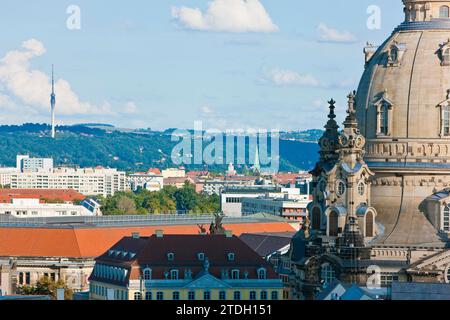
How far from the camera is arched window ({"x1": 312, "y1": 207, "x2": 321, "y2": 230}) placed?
97.0 metres

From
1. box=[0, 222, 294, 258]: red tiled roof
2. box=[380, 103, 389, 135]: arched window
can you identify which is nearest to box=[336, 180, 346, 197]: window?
box=[380, 103, 389, 135]: arched window

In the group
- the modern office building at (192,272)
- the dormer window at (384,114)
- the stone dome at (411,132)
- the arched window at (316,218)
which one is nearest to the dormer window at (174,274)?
the modern office building at (192,272)

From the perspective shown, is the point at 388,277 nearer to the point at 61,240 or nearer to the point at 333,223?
the point at 333,223


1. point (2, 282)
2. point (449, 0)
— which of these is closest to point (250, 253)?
point (2, 282)

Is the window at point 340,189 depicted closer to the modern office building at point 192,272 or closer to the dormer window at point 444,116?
the dormer window at point 444,116

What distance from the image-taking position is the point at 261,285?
110250 mm

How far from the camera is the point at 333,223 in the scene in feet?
311

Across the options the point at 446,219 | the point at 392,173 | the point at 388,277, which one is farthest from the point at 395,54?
the point at 388,277

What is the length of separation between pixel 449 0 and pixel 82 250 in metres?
72.7

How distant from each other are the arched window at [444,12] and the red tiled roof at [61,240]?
69.3 meters

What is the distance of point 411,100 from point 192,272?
22465 mm

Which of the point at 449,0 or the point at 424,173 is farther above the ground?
the point at 449,0

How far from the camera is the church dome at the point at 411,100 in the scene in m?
93.2
